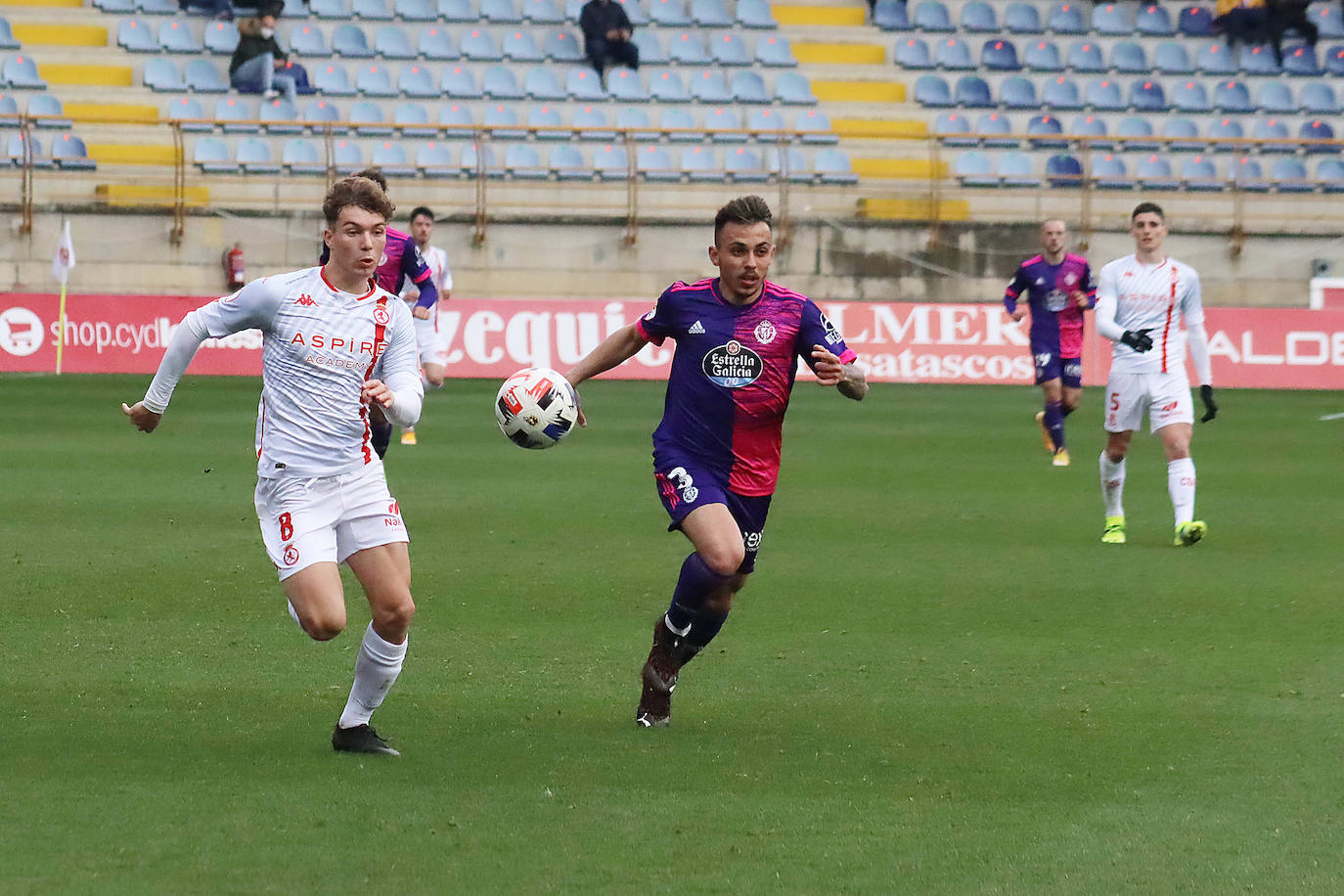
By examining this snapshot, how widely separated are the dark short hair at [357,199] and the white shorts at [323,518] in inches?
37.0

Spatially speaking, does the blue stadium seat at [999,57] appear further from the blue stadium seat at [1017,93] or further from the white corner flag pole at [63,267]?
the white corner flag pole at [63,267]

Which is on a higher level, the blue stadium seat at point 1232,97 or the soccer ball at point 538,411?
the blue stadium seat at point 1232,97

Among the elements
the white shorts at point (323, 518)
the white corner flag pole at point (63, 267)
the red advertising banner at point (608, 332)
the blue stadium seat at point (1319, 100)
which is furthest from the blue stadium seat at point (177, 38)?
the white shorts at point (323, 518)

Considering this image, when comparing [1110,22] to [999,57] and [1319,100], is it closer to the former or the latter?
[999,57]

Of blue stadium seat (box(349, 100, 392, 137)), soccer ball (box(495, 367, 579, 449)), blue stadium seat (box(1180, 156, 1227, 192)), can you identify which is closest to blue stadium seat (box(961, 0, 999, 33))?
blue stadium seat (box(1180, 156, 1227, 192))

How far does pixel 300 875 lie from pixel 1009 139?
27.2 meters

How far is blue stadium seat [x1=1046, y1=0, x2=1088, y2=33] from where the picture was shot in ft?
111

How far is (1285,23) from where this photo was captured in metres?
33.4

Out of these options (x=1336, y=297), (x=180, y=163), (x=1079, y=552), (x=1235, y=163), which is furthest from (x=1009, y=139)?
(x=1079, y=552)

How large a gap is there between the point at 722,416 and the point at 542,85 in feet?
81.7

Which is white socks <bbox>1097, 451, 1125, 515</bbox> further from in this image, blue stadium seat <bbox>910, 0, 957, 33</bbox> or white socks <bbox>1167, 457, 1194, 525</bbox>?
blue stadium seat <bbox>910, 0, 957, 33</bbox>

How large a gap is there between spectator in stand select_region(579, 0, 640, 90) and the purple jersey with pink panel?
964 inches

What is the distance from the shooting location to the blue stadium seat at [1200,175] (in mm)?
30005

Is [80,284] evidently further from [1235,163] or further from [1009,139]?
[1235,163]
